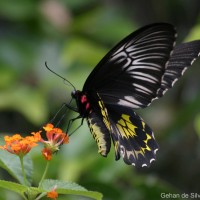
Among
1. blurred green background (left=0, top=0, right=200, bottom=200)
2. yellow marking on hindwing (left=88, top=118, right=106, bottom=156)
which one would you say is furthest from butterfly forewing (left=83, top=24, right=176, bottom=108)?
blurred green background (left=0, top=0, right=200, bottom=200)

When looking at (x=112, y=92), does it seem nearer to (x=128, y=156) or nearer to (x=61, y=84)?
(x=128, y=156)

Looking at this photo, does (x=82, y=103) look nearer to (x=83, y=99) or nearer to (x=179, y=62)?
(x=83, y=99)

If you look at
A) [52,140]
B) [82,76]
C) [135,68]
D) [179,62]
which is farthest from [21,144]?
[82,76]

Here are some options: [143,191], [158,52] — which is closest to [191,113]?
[143,191]

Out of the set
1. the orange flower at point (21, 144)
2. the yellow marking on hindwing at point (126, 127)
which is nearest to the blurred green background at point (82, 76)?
the yellow marking on hindwing at point (126, 127)

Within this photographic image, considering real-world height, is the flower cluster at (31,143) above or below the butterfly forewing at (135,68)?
below

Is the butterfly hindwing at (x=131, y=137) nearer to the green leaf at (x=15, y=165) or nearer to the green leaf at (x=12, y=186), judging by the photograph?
the green leaf at (x=15, y=165)
